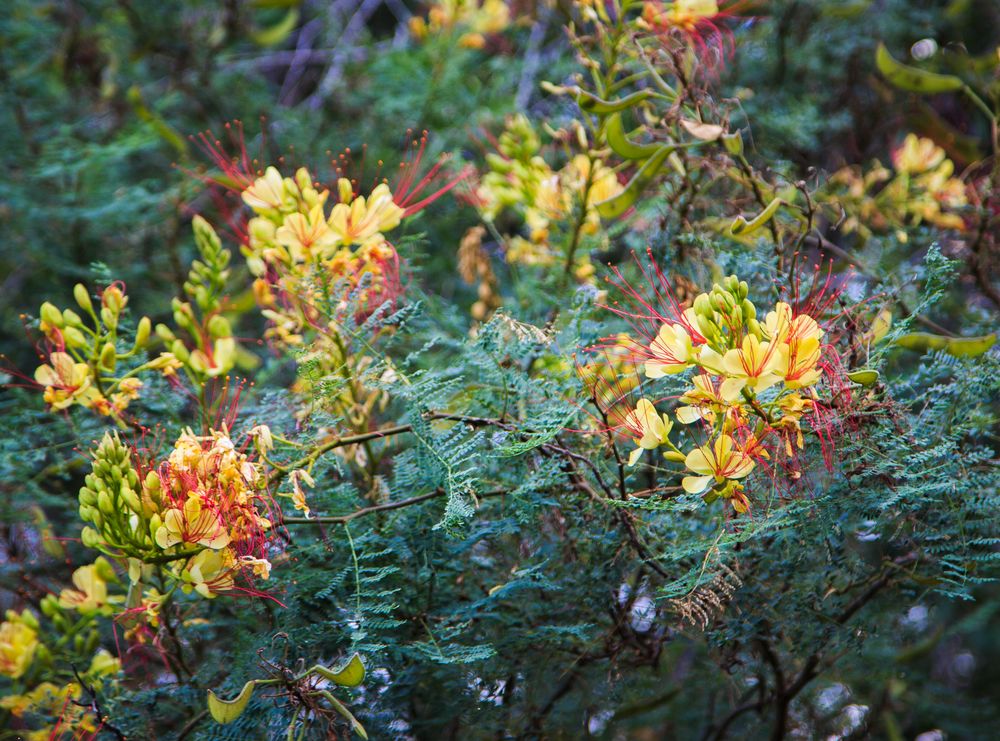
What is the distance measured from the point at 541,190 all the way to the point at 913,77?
73 centimetres

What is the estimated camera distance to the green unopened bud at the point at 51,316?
1.36 metres

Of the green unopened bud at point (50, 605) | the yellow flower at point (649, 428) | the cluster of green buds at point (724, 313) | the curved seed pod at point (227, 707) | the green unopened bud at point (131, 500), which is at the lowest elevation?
the green unopened bud at point (50, 605)

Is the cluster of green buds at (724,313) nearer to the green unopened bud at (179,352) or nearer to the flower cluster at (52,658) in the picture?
the green unopened bud at (179,352)

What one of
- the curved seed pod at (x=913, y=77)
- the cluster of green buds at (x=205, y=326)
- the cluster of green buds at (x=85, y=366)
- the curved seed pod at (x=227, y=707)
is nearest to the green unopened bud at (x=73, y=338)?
the cluster of green buds at (x=85, y=366)

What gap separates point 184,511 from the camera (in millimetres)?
1127

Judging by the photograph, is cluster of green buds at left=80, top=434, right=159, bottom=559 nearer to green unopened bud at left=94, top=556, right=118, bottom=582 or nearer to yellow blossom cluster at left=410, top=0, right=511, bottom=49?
green unopened bud at left=94, top=556, right=118, bottom=582

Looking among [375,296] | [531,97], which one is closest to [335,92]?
[531,97]

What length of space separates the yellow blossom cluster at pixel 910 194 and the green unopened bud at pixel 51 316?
1.56m

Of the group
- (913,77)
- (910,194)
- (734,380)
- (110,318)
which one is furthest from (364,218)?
(910,194)

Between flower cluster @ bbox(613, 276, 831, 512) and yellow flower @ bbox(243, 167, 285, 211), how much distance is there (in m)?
0.63

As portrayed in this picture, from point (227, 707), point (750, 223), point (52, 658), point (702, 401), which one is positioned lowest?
point (52, 658)

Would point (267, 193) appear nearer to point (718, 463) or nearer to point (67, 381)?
point (67, 381)

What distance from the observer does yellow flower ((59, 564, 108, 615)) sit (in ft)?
4.71

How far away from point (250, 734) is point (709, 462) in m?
0.70
